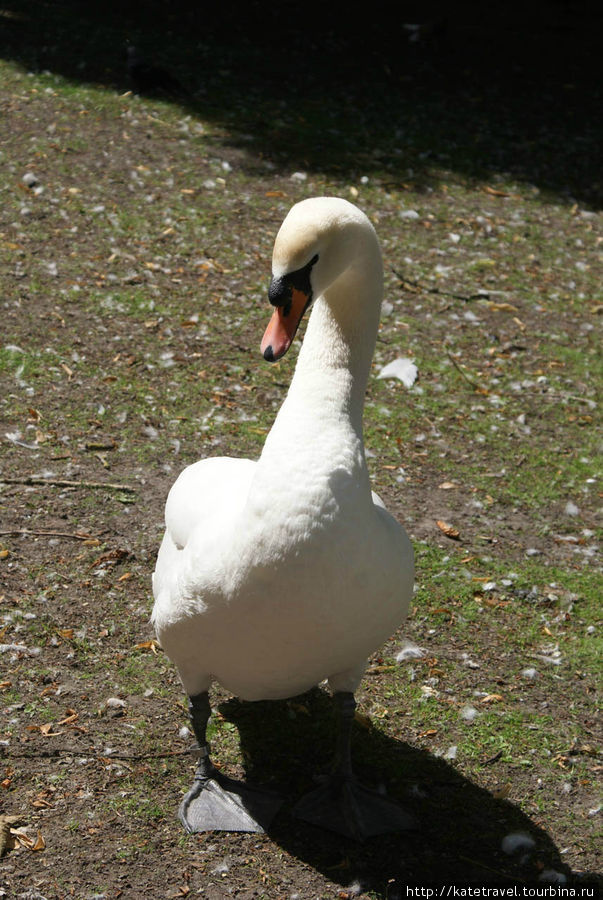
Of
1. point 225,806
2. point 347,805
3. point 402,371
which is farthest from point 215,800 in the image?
point 402,371

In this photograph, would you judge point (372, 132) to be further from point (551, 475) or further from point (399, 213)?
point (551, 475)

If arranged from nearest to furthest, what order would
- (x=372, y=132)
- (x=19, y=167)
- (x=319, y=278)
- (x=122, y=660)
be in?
1. (x=319, y=278)
2. (x=122, y=660)
3. (x=19, y=167)
4. (x=372, y=132)

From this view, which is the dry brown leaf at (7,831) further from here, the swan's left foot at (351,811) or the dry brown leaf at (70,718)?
the swan's left foot at (351,811)

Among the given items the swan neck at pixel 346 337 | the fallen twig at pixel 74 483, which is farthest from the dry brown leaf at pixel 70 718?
the swan neck at pixel 346 337

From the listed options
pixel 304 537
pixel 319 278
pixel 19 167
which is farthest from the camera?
pixel 19 167

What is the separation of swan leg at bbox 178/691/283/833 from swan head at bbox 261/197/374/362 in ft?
4.77

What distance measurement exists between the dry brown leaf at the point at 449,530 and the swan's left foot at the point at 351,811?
197 centimetres

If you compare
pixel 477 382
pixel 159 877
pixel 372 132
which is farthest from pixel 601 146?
pixel 159 877

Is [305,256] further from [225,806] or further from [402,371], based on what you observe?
[402,371]

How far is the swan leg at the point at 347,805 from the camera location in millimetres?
3725

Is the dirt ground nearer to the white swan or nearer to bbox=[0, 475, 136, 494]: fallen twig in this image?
bbox=[0, 475, 136, 494]: fallen twig

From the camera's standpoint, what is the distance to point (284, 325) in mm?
3244

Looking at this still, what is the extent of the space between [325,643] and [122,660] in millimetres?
1602

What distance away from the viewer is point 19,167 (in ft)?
29.3
